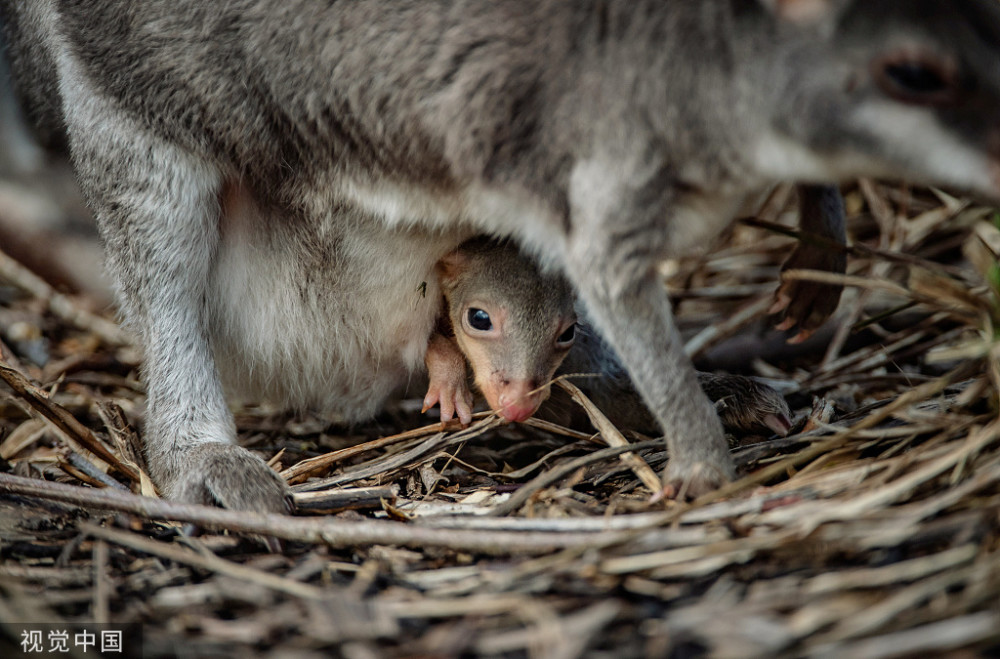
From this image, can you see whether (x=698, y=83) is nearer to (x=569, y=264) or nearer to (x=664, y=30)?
(x=664, y=30)

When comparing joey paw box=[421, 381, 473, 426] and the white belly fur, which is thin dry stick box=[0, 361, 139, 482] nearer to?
the white belly fur

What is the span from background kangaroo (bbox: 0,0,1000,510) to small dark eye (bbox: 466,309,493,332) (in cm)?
24

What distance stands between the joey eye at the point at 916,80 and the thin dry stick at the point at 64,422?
2.53 metres

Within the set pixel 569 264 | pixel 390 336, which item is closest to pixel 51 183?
pixel 390 336

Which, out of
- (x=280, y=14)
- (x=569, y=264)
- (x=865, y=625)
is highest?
(x=280, y=14)

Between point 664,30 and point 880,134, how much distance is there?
61 cm

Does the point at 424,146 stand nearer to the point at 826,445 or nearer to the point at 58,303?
the point at 826,445

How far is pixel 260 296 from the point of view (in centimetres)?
346

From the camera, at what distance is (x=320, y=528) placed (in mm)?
2455

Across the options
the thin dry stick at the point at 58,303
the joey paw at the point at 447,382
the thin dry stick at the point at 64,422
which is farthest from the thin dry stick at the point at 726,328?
the thin dry stick at the point at 58,303

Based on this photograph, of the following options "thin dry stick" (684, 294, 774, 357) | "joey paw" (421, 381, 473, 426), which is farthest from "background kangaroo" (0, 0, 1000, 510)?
"thin dry stick" (684, 294, 774, 357)

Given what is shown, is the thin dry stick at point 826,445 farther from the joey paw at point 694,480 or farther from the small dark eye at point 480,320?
the small dark eye at point 480,320

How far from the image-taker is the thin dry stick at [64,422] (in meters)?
3.24

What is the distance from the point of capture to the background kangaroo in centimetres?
235
